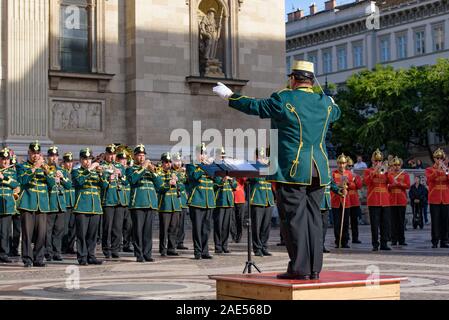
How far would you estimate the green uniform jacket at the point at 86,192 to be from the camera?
1761 cm

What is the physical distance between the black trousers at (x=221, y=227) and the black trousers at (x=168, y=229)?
0.76m

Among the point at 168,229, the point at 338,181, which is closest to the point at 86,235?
the point at 168,229

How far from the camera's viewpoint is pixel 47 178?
56.9 feet

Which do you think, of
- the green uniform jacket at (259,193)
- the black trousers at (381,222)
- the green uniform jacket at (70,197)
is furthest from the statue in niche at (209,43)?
the green uniform jacket at (70,197)

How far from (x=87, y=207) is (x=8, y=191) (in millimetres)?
1543

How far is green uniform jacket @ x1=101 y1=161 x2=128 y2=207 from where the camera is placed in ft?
61.4

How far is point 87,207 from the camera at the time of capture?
17.6 metres

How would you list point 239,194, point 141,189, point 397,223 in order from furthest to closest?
1. point 239,194
2. point 397,223
3. point 141,189

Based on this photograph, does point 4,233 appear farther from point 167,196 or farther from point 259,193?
point 259,193

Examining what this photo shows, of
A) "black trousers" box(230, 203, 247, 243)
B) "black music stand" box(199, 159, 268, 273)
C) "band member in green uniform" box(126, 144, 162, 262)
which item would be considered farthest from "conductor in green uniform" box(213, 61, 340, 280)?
"black trousers" box(230, 203, 247, 243)

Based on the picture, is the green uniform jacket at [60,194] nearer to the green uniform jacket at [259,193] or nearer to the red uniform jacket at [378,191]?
the green uniform jacket at [259,193]

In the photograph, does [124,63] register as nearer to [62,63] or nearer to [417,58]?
[62,63]
